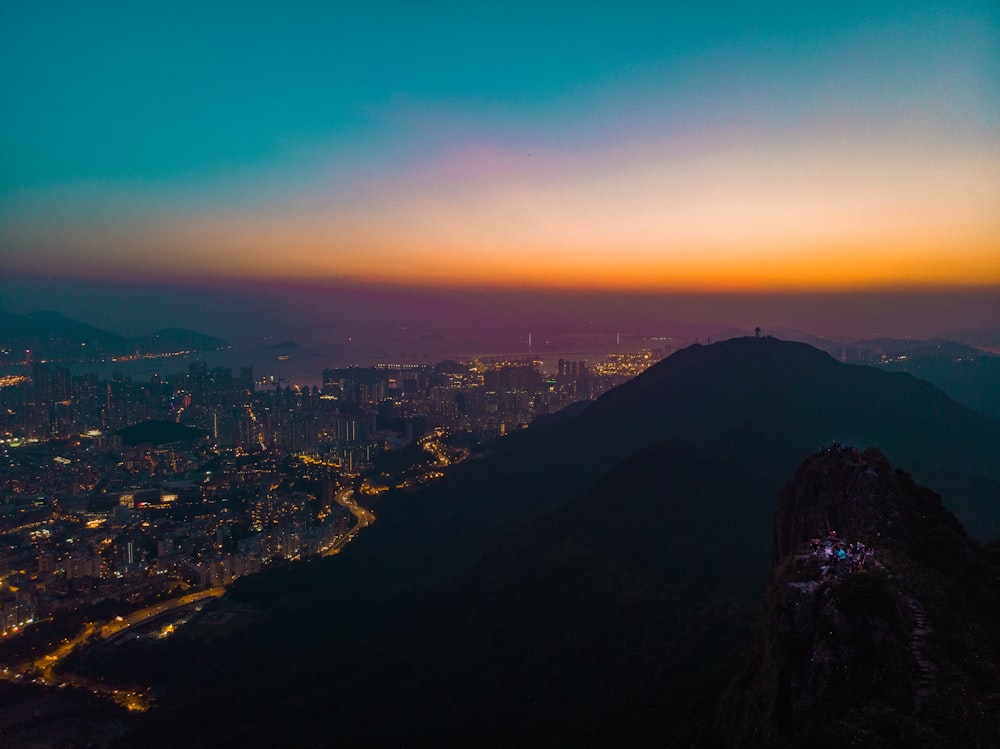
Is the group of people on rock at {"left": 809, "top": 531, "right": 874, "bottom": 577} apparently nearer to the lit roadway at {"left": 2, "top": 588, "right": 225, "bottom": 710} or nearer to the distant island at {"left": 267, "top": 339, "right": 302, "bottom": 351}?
the lit roadway at {"left": 2, "top": 588, "right": 225, "bottom": 710}

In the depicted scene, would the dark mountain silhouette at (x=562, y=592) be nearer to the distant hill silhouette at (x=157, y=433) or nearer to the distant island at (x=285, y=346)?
the distant hill silhouette at (x=157, y=433)

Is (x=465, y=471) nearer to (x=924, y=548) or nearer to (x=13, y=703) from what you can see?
(x=13, y=703)

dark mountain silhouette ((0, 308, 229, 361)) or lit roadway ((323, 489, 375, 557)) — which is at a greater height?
dark mountain silhouette ((0, 308, 229, 361))

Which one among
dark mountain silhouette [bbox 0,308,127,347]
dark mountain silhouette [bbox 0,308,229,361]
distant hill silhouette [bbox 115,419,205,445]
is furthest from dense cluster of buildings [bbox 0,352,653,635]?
dark mountain silhouette [bbox 0,308,127,347]

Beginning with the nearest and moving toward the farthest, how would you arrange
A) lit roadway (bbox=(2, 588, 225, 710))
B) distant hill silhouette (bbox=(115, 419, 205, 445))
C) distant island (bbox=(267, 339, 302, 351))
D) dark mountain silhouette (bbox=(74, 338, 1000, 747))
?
dark mountain silhouette (bbox=(74, 338, 1000, 747))
lit roadway (bbox=(2, 588, 225, 710))
distant hill silhouette (bbox=(115, 419, 205, 445))
distant island (bbox=(267, 339, 302, 351))

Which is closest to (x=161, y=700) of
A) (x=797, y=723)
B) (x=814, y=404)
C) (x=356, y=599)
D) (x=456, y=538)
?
(x=356, y=599)

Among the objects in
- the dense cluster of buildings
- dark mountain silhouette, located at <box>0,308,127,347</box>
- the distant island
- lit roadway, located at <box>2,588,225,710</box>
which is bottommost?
lit roadway, located at <box>2,588,225,710</box>

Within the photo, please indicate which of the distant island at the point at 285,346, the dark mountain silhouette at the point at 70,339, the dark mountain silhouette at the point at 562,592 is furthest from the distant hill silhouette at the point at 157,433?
the distant island at the point at 285,346

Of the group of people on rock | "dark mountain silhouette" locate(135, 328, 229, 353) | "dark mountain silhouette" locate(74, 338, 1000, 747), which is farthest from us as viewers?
"dark mountain silhouette" locate(135, 328, 229, 353)
